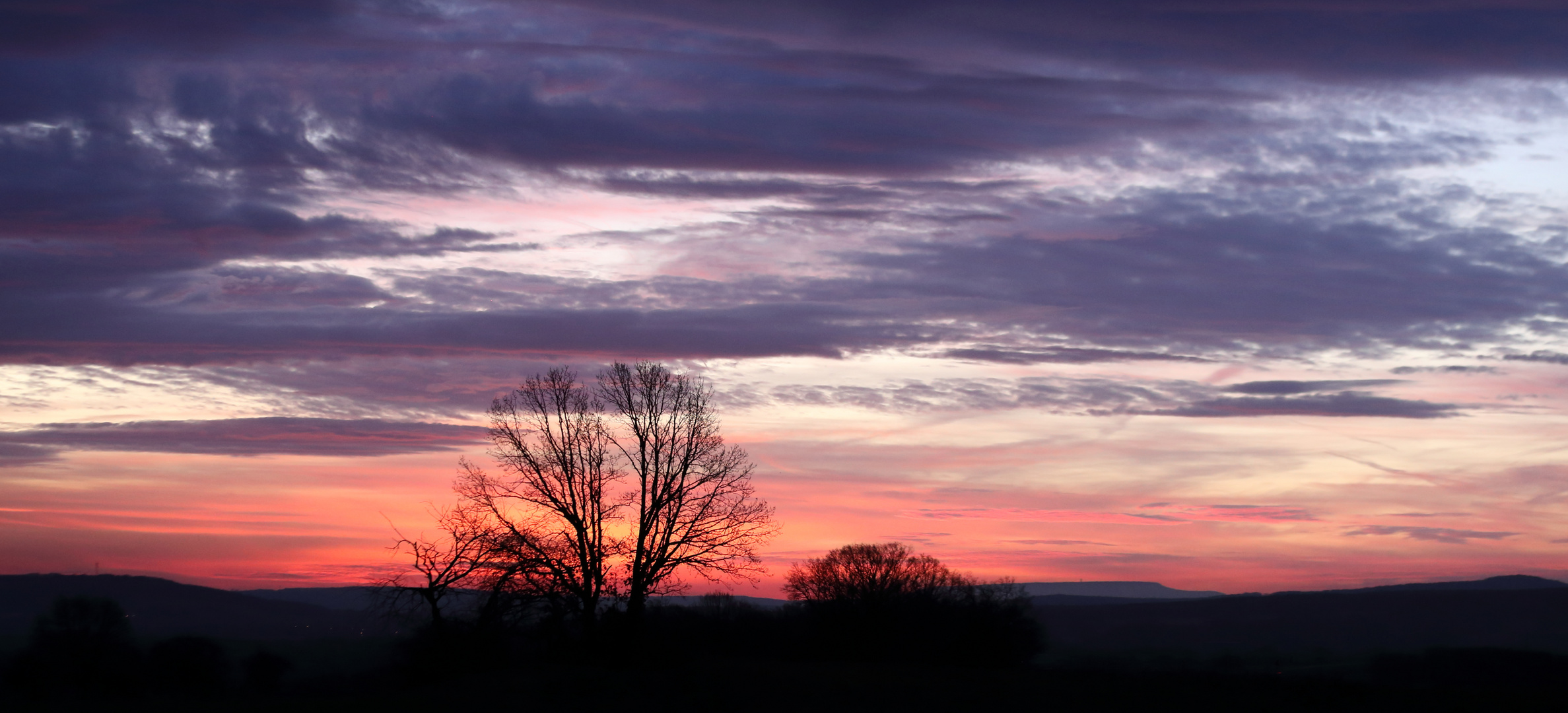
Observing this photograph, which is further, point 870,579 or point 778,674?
point 870,579

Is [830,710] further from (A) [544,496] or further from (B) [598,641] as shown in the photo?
(A) [544,496]

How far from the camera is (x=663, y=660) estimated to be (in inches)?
1275

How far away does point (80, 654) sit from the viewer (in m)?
68.3

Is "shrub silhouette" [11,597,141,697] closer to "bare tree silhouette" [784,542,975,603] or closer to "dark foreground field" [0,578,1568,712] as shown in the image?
"dark foreground field" [0,578,1568,712]

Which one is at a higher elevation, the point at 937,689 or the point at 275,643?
the point at 937,689

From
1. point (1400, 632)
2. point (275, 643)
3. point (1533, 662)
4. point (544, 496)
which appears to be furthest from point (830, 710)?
point (275, 643)

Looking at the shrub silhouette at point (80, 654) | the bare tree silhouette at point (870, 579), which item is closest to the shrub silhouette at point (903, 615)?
the bare tree silhouette at point (870, 579)

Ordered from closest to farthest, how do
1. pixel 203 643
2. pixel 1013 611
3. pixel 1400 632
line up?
pixel 1013 611
pixel 203 643
pixel 1400 632

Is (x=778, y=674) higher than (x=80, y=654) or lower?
higher

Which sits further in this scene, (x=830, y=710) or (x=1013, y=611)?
(x=1013, y=611)

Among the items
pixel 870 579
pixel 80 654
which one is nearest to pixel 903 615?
pixel 870 579

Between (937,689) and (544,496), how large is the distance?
13788 mm

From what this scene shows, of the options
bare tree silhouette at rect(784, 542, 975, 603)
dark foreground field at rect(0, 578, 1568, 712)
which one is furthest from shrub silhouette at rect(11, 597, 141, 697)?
bare tree silhouette at rect(784, 542, 975, 603)

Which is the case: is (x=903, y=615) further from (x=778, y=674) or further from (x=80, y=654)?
(x=80, y=654)
